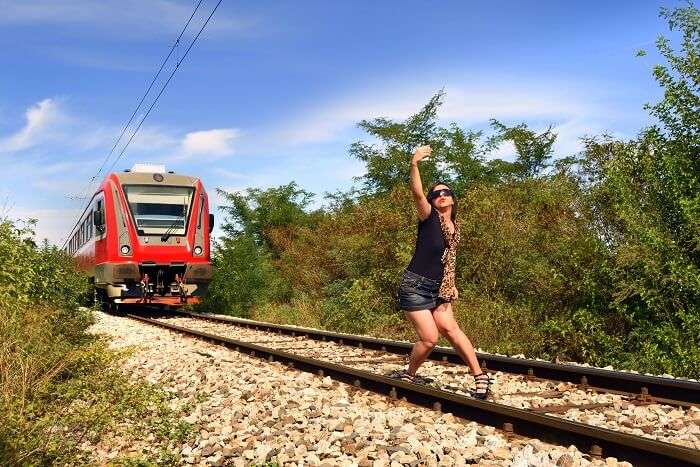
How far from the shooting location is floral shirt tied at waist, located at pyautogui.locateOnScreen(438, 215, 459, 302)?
638cm

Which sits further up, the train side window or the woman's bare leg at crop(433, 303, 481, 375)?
the train side window

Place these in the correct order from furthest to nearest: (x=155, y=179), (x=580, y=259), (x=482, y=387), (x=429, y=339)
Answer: (x=155, y=179), (x=580, y=259), (x=429, y=339), (x=482, y=387)

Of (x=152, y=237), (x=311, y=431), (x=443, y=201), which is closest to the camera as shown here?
(x=311, y=431)

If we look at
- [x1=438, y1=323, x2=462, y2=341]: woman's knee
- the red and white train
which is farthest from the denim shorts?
the red and white train

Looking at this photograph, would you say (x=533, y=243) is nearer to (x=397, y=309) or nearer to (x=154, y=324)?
(x=397, y=309)

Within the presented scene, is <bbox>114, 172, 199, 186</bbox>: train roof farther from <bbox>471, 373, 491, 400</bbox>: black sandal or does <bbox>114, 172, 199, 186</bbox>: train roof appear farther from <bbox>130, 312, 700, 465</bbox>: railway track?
<bbox>471, 373, 491, 400</bbox>: black sandal

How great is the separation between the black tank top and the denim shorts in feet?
0.18

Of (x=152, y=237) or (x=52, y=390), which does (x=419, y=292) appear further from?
(x=152, y=237)

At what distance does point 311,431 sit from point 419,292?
1671 millimetres

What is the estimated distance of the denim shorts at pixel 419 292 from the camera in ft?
21.0

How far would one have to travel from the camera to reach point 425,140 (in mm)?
25297

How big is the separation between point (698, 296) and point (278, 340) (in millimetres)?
6795

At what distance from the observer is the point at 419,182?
606 centimetres

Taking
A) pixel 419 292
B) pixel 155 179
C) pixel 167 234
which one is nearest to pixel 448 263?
pixel 419 292
